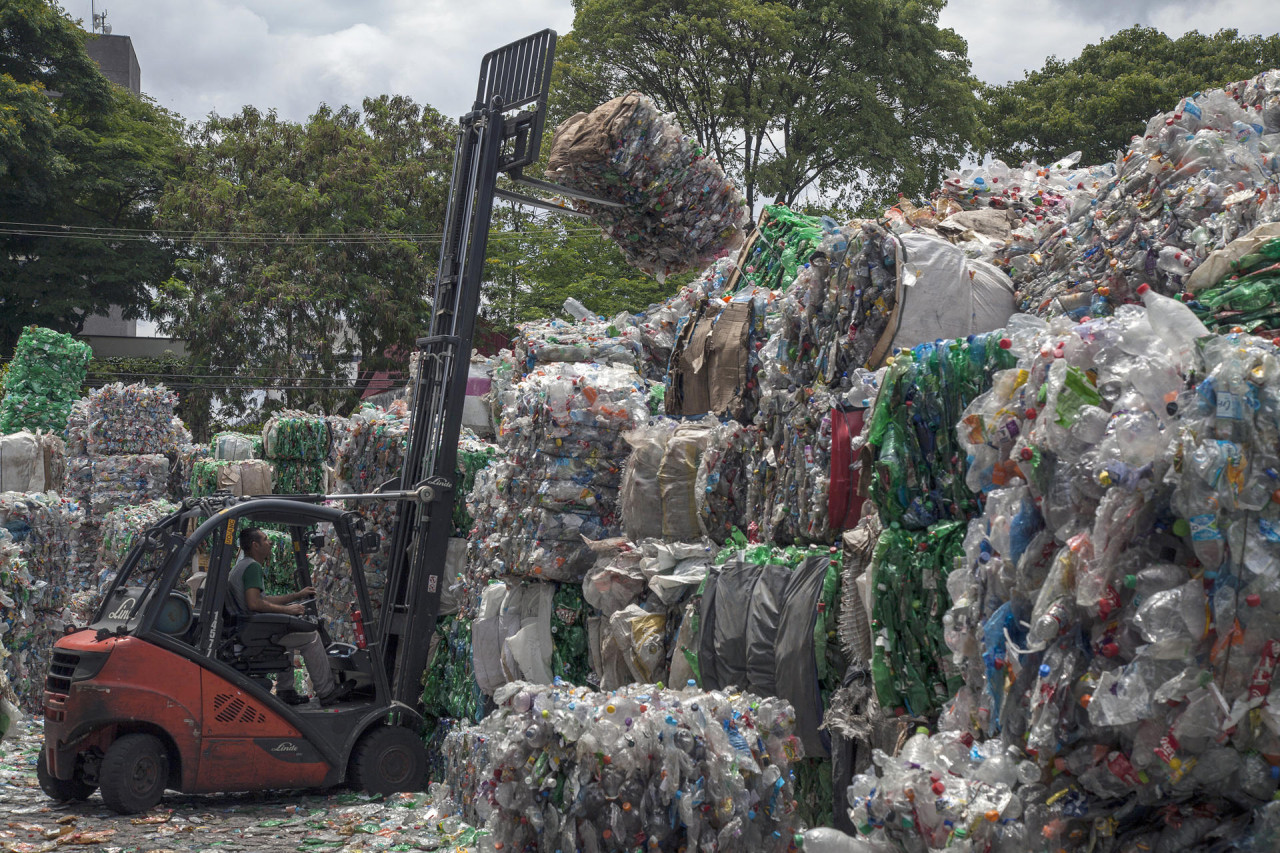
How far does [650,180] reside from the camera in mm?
8203

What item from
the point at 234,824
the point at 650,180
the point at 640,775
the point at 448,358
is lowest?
the point at 234,824

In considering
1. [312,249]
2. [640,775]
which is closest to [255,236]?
[312,249]

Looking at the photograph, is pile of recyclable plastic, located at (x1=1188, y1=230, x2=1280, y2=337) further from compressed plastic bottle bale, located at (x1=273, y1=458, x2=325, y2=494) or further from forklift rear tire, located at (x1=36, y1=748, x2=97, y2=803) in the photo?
compressed plastic bottle bale, located at (x1=273, y1=458, x2=325, y2=494)

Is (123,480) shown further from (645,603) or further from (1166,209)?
(1166,209)

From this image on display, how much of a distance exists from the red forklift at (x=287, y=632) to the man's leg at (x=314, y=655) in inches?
2.1

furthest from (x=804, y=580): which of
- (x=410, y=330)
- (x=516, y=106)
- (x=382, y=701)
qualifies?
(x=410, y=330)

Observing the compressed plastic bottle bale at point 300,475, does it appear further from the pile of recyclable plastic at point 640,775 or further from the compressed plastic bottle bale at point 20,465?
the pile of recyclable plastic at point 640,775

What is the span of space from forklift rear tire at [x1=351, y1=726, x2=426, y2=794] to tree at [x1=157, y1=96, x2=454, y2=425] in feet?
58.6

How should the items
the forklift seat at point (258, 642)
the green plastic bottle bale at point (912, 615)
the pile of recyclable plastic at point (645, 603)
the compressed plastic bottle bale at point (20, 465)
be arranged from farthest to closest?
the compressed plastic bottle bale at point (20, 465)
the forklift seat at point (258, 642)
the pile of recyclable plastic at point (645, 603)
the green plastic bottle bale at point (912, 615)

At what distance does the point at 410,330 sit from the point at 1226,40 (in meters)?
16.5

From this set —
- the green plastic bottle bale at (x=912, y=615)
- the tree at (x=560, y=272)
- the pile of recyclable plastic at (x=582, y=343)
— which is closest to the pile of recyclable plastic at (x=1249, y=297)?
the green plastic bottle bale at (x=912, y=615)

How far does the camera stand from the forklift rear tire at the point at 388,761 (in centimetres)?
756

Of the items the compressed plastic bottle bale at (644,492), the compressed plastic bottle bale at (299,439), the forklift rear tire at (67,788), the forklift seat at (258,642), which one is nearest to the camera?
the compressed plastic bottle bale at (644,492)

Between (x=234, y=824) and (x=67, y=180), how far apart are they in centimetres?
2592
